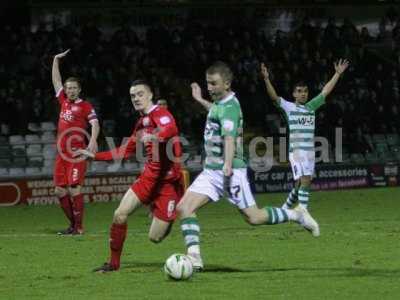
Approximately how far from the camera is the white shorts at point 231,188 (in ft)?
34.1

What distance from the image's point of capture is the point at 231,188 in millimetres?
10391

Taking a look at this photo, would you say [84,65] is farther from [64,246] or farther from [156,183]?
[156,183]

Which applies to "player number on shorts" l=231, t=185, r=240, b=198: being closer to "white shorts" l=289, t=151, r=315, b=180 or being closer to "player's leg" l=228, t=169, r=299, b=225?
"player's leg" l=228, t=169, r=299, b=225

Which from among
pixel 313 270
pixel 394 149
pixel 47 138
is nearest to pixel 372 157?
pixel 394 149

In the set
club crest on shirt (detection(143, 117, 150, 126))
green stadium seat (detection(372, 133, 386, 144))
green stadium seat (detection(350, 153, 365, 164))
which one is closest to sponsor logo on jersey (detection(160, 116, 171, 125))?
club crest on shirt (detection(143, 117, 150, 126))

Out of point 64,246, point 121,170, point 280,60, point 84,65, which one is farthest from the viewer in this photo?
point 280,60

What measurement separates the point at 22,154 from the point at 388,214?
823 cm

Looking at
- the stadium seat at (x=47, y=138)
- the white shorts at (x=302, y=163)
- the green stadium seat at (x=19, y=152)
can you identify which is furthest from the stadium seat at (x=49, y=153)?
the white shorts at (x=302, y=163)

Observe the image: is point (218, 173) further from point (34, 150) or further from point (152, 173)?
point (34, 150)

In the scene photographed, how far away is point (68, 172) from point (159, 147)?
4.90 meters

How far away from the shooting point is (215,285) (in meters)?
9.86

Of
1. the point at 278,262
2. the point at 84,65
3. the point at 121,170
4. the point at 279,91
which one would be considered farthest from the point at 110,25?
the point at 278,262

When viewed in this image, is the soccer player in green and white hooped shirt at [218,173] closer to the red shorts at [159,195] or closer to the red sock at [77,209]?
the red shorts at [159,195]

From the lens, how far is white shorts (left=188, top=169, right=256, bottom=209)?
1041 centimetres
